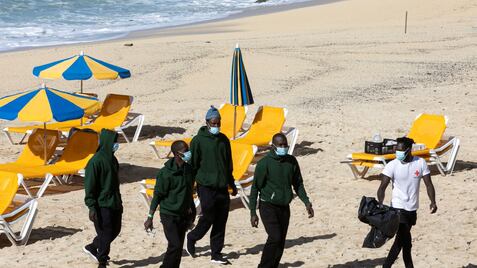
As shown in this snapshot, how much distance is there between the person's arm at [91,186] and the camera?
28.1ft

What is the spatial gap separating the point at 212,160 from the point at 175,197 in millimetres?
1072

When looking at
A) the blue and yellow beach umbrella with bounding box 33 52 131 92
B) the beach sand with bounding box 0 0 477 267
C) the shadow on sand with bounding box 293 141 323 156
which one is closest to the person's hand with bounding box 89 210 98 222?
the beach sand with bounding box 0 0 477 267

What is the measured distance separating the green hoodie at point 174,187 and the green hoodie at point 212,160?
0.91 m

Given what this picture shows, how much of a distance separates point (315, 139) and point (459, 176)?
319 centimetres

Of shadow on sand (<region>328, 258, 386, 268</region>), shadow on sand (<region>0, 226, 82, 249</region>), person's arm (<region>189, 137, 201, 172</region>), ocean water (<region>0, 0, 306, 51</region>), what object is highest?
person's arm (<region>189, 137, 201, 172</region>)

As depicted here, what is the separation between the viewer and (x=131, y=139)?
1619 cm

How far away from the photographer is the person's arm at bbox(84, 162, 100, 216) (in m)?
8.56

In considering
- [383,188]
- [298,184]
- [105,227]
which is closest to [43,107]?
[105,227]

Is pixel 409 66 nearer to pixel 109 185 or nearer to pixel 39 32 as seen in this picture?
pixel 109 185

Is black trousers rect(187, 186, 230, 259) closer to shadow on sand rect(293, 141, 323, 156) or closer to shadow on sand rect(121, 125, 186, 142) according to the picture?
shadow on sand rect(293, 141, 323, 156)

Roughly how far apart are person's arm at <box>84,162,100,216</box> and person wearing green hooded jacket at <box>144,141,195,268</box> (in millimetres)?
573

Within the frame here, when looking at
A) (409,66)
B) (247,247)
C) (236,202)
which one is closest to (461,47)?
(409,66)

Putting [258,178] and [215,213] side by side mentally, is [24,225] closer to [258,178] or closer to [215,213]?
[215,213]

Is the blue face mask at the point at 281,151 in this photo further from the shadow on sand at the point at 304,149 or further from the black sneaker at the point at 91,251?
the shadow on sand at the point at 304,149
